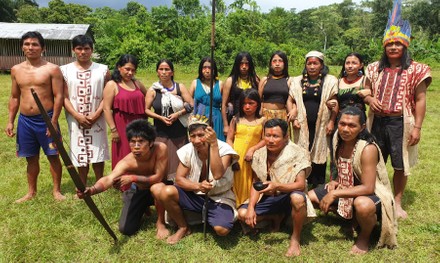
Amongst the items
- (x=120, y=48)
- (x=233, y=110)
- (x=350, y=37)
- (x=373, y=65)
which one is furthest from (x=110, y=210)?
(x=350, y=37)

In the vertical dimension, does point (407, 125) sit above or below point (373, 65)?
below

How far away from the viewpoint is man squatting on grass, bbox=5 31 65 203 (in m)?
4.11

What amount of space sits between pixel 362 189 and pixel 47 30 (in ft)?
74.4

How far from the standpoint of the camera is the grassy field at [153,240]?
10.9ft

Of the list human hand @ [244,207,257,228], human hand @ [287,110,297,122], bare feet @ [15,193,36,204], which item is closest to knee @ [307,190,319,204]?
human hand @ [244,207,257,228]

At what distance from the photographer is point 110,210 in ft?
14.0

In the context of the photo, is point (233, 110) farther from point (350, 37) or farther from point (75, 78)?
point (350, 37)

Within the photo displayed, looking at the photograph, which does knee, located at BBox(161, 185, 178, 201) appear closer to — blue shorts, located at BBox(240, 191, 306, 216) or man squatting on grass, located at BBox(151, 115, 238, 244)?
man squatting on grass, located at BBox(151, 115, 238, 244)

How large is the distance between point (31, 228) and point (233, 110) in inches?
111

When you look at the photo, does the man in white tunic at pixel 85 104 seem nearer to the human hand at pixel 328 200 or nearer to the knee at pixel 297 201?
the knee at pixel 297 201

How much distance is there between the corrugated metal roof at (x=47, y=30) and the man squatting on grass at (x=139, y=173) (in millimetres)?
19281

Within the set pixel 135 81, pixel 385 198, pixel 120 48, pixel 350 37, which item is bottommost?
pixel 385 198

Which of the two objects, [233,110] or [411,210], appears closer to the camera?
[411,210]

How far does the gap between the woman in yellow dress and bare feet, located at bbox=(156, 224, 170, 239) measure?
2.78ft
